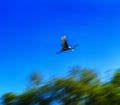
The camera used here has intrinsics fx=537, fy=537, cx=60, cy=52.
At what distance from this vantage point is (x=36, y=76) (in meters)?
38.0

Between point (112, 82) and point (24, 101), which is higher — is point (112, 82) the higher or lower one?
the lower one

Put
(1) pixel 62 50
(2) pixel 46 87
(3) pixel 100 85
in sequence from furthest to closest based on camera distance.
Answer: (2) pixel 46 87
(3) pixel 100 85
(1) pixel 62 50

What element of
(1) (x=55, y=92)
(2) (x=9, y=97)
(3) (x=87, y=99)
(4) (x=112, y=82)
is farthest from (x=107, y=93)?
(2) (x=9, y=97)

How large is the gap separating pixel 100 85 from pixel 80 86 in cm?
221

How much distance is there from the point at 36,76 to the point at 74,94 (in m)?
3.01

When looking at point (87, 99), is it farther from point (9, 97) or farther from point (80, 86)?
point (9, 97)

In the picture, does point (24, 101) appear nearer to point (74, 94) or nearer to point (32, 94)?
point (32, 94)

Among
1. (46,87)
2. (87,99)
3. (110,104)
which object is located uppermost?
(46,87)

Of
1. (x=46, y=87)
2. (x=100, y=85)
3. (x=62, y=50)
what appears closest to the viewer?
(x=62, y=50)

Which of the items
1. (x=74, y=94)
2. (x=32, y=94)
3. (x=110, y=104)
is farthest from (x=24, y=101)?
(x=110, y=104)

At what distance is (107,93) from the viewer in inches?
1298

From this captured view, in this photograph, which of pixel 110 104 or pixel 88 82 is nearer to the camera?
pixel 110 104

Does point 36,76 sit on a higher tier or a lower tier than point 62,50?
higher

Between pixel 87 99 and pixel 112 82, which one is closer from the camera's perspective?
pixel 112 82
